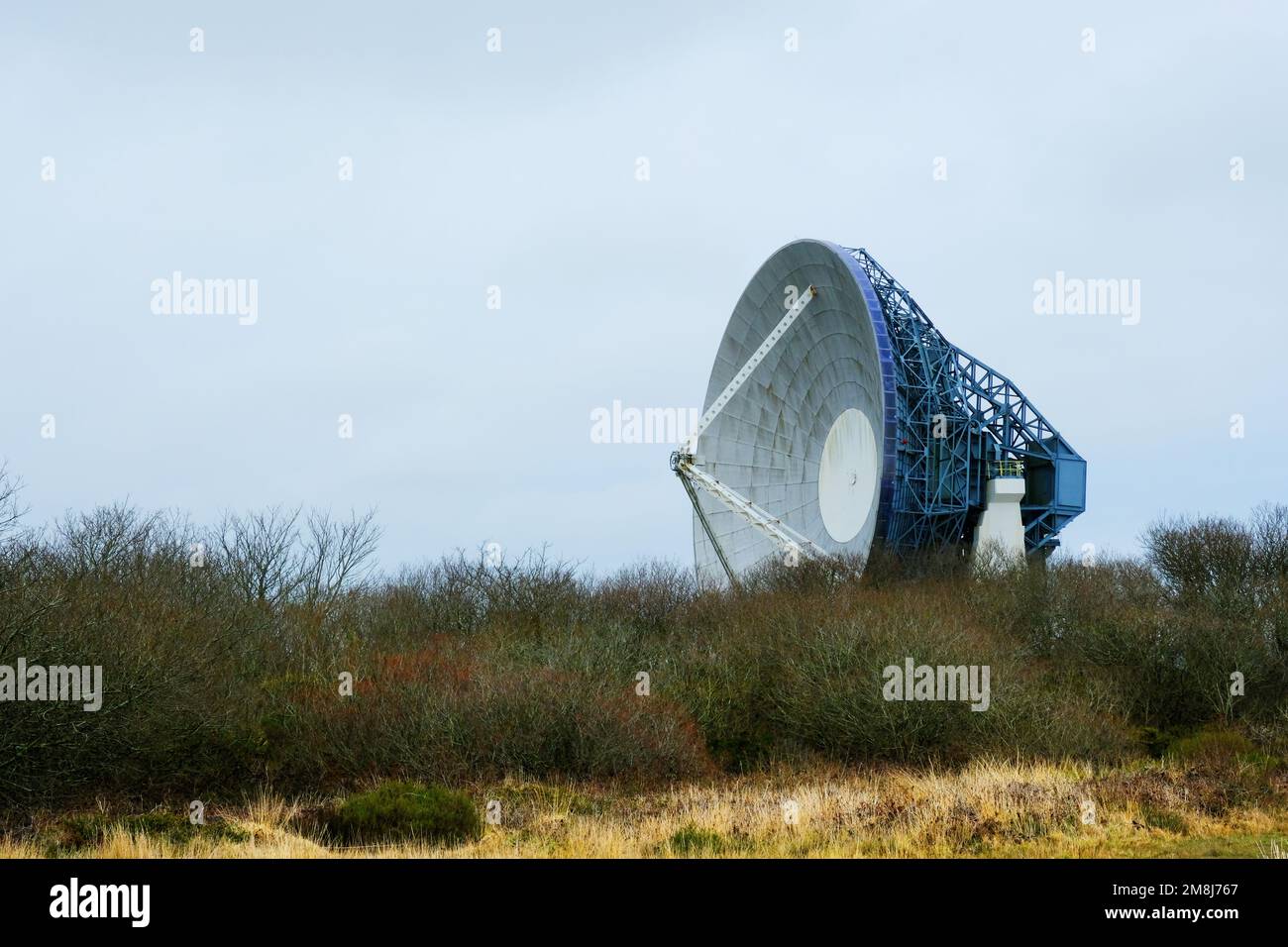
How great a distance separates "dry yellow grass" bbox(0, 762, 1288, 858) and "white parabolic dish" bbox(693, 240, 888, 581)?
20.7 metres

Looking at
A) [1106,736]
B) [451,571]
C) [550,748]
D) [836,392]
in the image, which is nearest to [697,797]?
[550,748]

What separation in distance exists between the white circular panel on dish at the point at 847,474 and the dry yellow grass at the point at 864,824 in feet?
68.3

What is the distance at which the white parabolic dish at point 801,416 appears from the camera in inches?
1938

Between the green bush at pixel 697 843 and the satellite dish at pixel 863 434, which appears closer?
the green bush at pixel 697 843

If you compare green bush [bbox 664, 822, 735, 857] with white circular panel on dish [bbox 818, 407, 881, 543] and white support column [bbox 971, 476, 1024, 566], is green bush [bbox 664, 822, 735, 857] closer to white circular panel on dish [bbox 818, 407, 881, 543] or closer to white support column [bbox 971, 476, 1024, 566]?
white circular panel on dish [bbox 818, 407, 881, 543]

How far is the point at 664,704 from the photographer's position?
37719 mm

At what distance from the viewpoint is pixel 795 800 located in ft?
85.7

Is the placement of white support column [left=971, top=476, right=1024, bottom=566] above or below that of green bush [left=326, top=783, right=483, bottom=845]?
above

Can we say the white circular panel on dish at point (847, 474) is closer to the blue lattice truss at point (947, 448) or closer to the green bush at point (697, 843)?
the blue lattice truss at point (947, 448)

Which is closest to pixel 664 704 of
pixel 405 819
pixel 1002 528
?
pixel 405 819

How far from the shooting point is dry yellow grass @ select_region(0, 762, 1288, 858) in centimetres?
1992

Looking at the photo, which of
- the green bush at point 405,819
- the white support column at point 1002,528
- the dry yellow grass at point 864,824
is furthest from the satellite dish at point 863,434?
the green bush at point 405,819

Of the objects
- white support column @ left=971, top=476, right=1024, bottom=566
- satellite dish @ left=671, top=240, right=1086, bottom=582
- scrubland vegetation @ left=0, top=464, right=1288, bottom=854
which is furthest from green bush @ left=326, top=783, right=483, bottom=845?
white support column @ left=971, top=476, right=1024, bottom=566

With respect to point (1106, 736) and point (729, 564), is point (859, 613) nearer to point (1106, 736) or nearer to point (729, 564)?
point (1106, 736)
